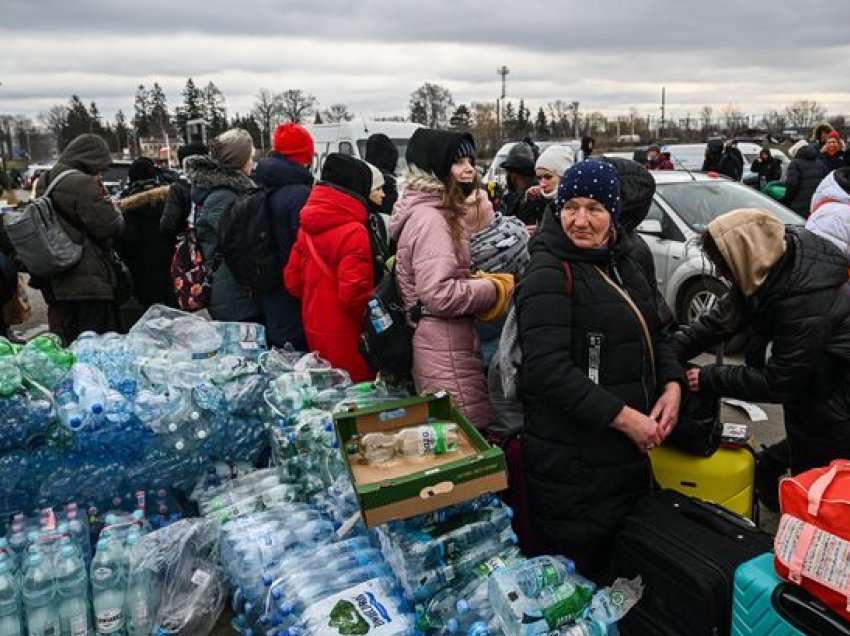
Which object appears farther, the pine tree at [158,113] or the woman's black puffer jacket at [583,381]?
the pine tree at [158,113]

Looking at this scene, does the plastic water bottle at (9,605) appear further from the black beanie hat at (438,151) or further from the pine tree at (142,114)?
the pine tree at (142,114)

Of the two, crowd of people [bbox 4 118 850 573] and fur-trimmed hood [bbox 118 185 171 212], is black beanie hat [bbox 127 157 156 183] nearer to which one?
fur-trimmed hood [bbox 118 185 171 212]

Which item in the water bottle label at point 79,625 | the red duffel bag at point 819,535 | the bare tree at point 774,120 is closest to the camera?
the red duffel bag at point 819,535

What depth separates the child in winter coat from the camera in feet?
10.3

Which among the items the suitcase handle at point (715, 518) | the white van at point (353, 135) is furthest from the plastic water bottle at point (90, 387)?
the white van at point (353, 135)

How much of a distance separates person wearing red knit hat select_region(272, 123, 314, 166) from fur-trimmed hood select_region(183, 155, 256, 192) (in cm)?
57

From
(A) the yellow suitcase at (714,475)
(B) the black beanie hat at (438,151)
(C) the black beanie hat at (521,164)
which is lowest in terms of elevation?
(A) the yellow suitcase at (714,475)

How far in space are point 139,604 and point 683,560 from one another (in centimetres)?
211

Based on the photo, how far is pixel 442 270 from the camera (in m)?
3.09

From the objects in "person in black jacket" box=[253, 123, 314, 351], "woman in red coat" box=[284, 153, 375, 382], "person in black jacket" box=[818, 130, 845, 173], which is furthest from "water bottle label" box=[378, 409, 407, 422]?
"person in black jacket" box=[818, 130, 845, 173]

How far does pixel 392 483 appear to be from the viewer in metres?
2.37

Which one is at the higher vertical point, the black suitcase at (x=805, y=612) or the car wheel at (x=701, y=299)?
the black suitcase at (x=805, y=612)

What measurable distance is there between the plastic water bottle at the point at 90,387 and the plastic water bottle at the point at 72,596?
65 centimetres

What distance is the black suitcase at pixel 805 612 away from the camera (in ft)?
6.35
